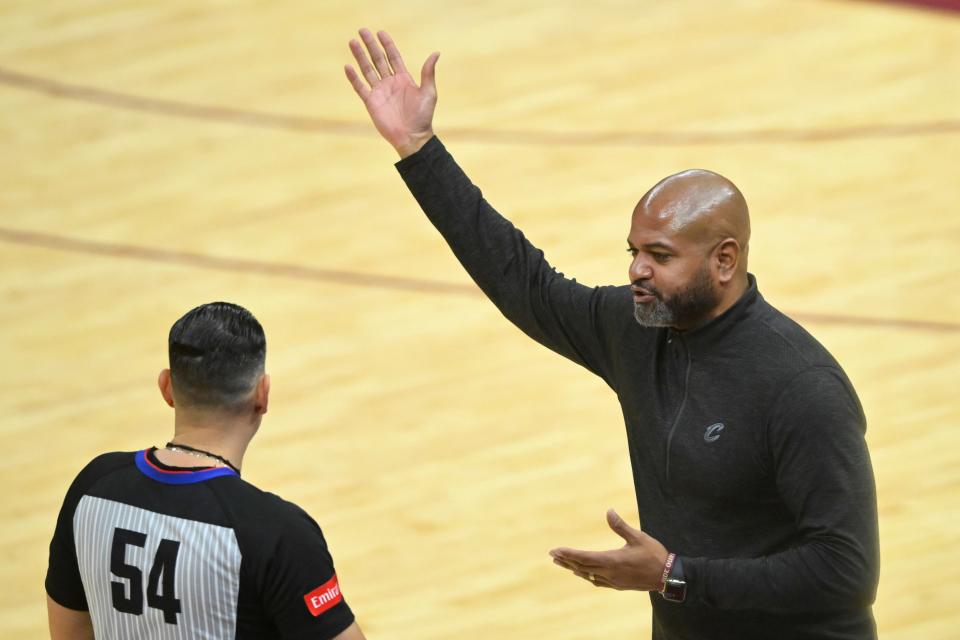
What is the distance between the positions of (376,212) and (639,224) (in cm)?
448

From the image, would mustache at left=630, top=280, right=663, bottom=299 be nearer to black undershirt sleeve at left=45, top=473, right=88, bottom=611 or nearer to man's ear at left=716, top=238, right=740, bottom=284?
man's ear at left=716, top=238, right=740, bottom=284

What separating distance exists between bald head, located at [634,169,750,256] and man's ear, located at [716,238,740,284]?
13mm

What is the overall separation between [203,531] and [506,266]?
1031 millimetres

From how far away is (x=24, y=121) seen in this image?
859cm

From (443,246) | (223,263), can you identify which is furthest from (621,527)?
(223,263)

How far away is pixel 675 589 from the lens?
3039 mm

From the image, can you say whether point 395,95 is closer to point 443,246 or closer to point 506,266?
point 506,266

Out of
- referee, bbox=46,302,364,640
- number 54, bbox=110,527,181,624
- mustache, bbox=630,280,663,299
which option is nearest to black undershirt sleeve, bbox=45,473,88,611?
Result: referee, bbox=46,302,364,640

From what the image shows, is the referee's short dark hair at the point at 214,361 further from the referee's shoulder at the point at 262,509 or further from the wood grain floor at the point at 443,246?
the wood grain floor at the point at 443,246

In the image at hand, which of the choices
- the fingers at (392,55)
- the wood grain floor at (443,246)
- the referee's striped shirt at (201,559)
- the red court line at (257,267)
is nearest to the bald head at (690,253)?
the fingers at (392,55)

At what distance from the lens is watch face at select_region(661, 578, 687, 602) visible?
3.03 meters

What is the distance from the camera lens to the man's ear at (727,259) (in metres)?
3.15

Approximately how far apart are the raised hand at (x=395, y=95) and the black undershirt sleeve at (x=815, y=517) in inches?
38.8

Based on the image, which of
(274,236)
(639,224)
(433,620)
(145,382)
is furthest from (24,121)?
(639,224)
